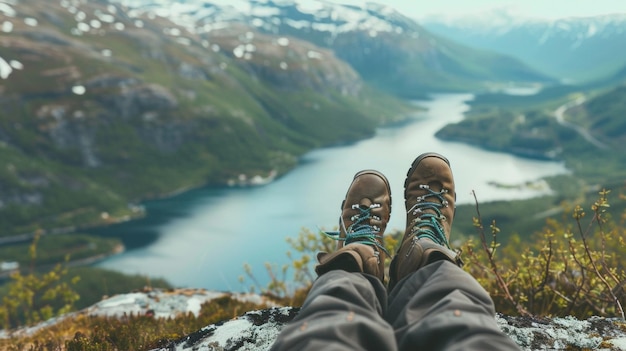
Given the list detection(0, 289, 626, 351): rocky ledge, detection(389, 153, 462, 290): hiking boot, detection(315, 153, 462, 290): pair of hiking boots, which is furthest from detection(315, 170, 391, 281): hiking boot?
detection(0, 289, 626, 351): rocky ledge

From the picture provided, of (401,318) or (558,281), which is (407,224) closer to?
(558,281)

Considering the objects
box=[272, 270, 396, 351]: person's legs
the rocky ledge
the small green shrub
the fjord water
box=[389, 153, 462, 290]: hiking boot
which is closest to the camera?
box=[272, 270, 396, 351]: person's legs

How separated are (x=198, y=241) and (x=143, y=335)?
11653 cm

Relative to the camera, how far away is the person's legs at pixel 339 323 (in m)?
2.45

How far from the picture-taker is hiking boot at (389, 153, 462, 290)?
382cm

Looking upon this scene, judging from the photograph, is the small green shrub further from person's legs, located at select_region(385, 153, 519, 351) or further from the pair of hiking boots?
person's legs, located at select_region(385, 153, 519, 351)

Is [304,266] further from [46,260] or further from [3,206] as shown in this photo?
[3,206]

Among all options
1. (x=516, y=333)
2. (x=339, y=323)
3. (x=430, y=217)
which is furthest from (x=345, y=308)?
(x=430, y=217)

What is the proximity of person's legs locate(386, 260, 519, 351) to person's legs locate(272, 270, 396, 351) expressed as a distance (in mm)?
166

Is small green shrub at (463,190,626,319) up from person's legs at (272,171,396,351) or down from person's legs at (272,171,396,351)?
down

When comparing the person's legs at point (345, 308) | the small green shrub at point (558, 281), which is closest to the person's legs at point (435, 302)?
the person's legs at point (345, 308)

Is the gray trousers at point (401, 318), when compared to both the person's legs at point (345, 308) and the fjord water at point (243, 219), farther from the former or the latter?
the fjord water at point (243, 219)

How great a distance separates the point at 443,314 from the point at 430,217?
2631 mm

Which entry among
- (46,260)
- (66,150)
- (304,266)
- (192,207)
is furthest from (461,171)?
(304,266)
